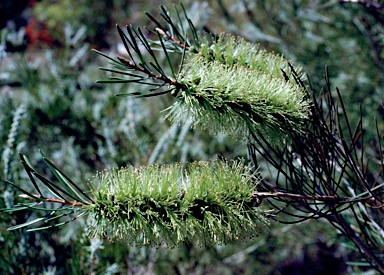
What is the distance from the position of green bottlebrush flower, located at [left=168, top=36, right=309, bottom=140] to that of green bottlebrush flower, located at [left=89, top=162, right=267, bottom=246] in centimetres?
8

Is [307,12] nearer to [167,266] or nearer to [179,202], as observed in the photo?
[167,266]

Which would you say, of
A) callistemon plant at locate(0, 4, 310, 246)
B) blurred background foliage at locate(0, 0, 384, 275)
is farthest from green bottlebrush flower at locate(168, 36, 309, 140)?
blurred background foliage at locate(0, 0, 384, 275)

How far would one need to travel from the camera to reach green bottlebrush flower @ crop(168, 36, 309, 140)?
2.22ft

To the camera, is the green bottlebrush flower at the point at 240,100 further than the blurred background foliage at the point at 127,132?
No

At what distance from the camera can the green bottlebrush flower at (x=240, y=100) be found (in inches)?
26.7

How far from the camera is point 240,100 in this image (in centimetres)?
68

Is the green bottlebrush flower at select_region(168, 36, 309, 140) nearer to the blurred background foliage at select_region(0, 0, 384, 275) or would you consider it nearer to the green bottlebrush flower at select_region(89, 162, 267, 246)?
the green bottlebrush flower at select_region(89, 162, 267, 246)

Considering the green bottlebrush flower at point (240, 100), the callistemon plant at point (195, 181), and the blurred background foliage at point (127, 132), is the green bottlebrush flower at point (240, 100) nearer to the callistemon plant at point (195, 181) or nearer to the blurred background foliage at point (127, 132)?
the callistemon plant at point (195, 181)

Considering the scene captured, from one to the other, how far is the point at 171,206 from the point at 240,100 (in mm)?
184

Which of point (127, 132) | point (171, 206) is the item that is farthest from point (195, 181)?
point (127, 132)

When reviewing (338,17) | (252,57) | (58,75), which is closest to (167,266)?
(58,75)

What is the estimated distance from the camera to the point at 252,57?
0.79m

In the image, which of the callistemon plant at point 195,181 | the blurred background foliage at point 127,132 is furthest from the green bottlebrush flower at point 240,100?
the blurred background foliage at point 127,132

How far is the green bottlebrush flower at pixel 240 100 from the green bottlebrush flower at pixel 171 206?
0.08 meters
